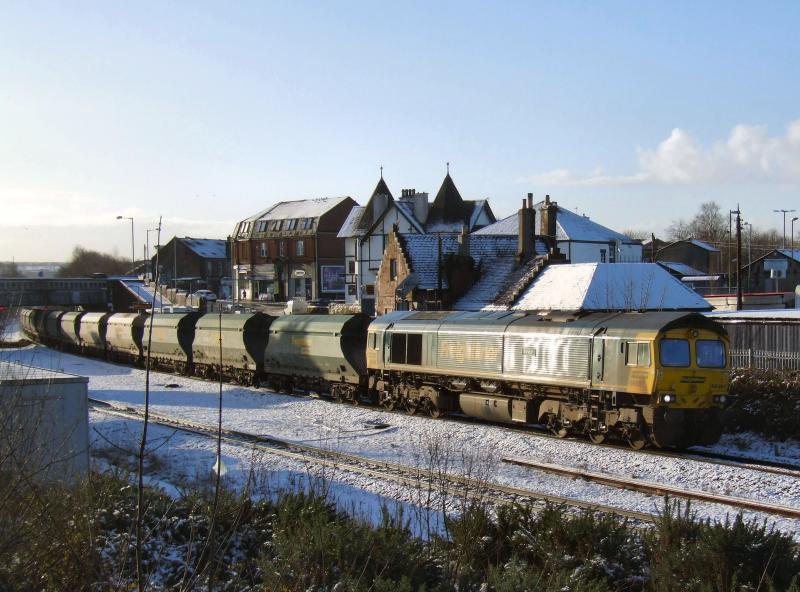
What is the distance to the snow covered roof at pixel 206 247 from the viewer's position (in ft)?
340

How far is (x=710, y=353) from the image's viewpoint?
17812 mm

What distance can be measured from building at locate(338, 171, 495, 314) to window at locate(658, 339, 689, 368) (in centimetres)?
4690

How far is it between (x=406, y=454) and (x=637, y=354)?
19.0ft

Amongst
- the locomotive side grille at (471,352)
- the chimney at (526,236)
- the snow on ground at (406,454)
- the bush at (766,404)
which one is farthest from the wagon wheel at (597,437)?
the chimney at (526,236)

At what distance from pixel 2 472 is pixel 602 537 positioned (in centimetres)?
688

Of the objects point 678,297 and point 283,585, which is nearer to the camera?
point 283,585

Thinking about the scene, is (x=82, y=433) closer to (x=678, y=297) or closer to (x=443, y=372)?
(x=443, y=372)

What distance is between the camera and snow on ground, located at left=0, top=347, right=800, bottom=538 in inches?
558

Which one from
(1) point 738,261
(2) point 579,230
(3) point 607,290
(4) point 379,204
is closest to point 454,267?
(3) point 607,290

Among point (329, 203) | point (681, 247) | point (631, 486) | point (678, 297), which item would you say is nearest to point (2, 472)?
point (631, 486)

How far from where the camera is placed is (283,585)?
821 centimetres

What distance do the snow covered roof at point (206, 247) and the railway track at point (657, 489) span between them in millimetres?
91673

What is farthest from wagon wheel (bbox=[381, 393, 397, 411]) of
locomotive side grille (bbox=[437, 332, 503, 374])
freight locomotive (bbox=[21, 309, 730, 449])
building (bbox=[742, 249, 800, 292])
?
building (bbox=[742, 249, 800, 292])

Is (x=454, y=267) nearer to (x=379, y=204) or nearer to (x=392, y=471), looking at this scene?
(x=392, y=471)
